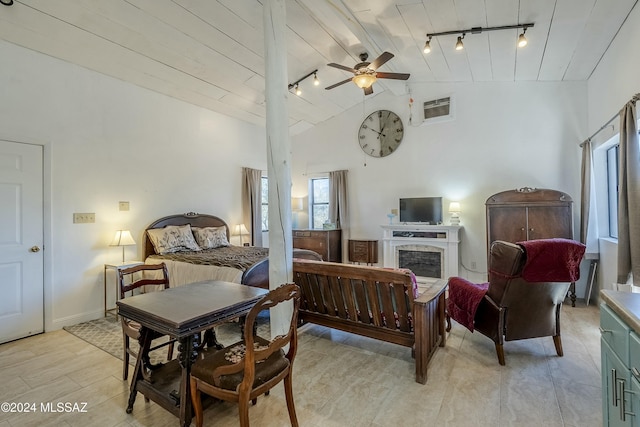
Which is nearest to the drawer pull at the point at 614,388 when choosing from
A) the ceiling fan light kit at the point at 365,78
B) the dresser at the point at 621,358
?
the dresser at the point at 621,358

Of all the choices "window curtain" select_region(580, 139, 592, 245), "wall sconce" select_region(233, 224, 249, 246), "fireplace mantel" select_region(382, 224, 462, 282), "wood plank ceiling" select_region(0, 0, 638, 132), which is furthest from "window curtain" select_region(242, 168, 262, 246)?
"window curtain" select_region(580, 139, 592, 245)

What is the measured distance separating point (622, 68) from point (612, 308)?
3267 millimetres

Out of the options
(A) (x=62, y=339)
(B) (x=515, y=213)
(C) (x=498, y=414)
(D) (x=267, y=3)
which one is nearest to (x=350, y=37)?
(D) (x=267, y=3)

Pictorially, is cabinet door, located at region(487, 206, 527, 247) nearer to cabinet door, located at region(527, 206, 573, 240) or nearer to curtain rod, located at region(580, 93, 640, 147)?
cabinet door, located at region(527, 206, 573, 240)

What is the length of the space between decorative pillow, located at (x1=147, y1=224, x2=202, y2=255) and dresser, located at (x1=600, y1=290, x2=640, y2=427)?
4.76 m

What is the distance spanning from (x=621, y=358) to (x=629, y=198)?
234 centimetres

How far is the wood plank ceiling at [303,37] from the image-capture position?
10.3 feet

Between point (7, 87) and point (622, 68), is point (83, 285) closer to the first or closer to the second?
point (7, 87)

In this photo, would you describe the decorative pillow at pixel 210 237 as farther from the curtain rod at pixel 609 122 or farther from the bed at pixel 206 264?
the curtain rod at pixel 609 122

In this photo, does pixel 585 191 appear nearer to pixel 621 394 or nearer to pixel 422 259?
pixel 422 259

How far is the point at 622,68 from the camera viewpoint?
322 centimetres

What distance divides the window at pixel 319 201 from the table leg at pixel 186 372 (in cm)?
554

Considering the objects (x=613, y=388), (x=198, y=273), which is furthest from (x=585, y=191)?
(x=198, y=273)

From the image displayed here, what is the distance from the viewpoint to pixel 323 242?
6.51 metres
